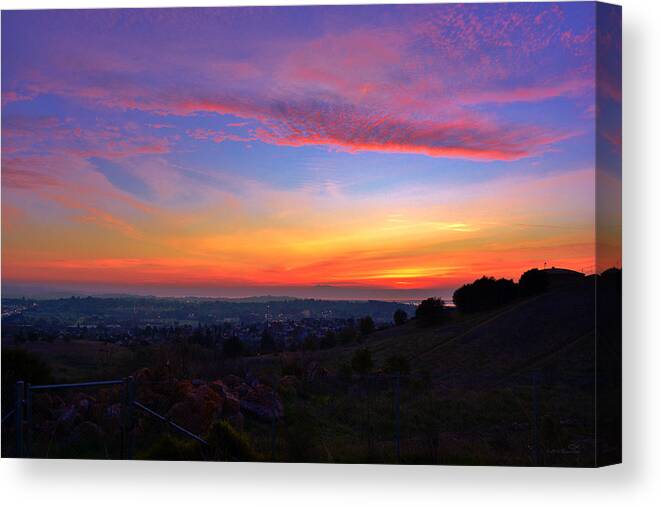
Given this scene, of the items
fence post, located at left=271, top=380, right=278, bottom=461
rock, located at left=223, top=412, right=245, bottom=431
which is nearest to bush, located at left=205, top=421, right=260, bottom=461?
fence post, located at left=271, top=380, right=278, bottom=461

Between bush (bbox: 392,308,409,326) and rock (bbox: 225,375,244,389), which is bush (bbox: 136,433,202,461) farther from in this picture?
bush (bbox: 392,308,409,326)

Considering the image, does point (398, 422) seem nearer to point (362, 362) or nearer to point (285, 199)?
point (285, 199)

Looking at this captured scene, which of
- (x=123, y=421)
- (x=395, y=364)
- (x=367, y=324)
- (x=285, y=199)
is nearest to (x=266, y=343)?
(x=367, y=324)

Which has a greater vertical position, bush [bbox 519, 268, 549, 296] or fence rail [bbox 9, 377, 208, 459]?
bush [bbox 519, 268, 549, 296]

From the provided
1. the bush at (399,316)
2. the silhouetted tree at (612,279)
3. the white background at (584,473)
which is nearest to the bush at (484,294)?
the bush at (399,316)

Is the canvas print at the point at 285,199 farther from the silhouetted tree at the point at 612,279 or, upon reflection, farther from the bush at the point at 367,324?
the bush at the point at 367,324

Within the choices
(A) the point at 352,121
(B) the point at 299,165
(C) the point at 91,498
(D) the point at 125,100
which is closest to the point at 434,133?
(A) the point at 352,121
